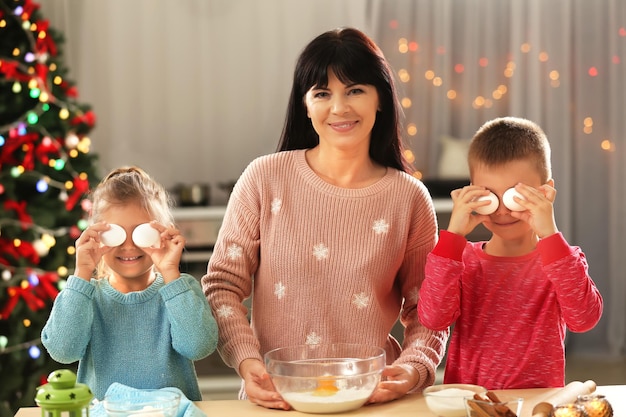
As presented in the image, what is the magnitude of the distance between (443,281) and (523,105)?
148 inches

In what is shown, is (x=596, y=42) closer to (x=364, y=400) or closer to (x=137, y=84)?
(x=137, y=84)

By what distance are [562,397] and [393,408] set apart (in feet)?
1.07

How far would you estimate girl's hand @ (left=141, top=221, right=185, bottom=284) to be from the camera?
72.6 inches

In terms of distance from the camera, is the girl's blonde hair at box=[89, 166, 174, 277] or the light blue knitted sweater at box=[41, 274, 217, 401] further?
the girl's blonde hair at box=[89, 166, 174, 277]

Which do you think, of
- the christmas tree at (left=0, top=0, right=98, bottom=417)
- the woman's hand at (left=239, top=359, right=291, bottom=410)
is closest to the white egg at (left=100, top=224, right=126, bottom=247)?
the woman's hand at (left=239, top=359, right=291, bottom=410)

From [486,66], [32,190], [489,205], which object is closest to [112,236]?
[489,205]

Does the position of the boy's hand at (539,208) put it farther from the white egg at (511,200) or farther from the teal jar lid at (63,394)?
the teal jar lid at (63,394)

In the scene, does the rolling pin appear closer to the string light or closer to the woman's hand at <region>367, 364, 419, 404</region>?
the woman's hand at <region>367, 364, 419, 404</region>

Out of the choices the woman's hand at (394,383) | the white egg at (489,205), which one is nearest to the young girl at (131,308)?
the woman's hand at (394,383)

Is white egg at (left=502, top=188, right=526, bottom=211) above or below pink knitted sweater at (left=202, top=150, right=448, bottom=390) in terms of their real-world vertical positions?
above

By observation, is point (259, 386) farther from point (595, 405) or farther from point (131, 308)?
point (595, 405)

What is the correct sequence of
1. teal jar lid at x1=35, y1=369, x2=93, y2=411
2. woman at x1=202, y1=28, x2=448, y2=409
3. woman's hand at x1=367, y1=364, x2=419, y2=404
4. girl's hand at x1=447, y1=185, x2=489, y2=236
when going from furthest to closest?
woman at x1=202, y1=28, x2=448, y2=409
girl's hand at x1=447, y1=185, x2=489, y2=236
woman's hand at x1=367, y1=364, x2=419, y2=404
teal jar lid at x1=35, y1=369, x2=93, y2=411

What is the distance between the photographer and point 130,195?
76.2 inches

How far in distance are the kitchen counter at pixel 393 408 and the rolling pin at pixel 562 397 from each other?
2.1 inches
